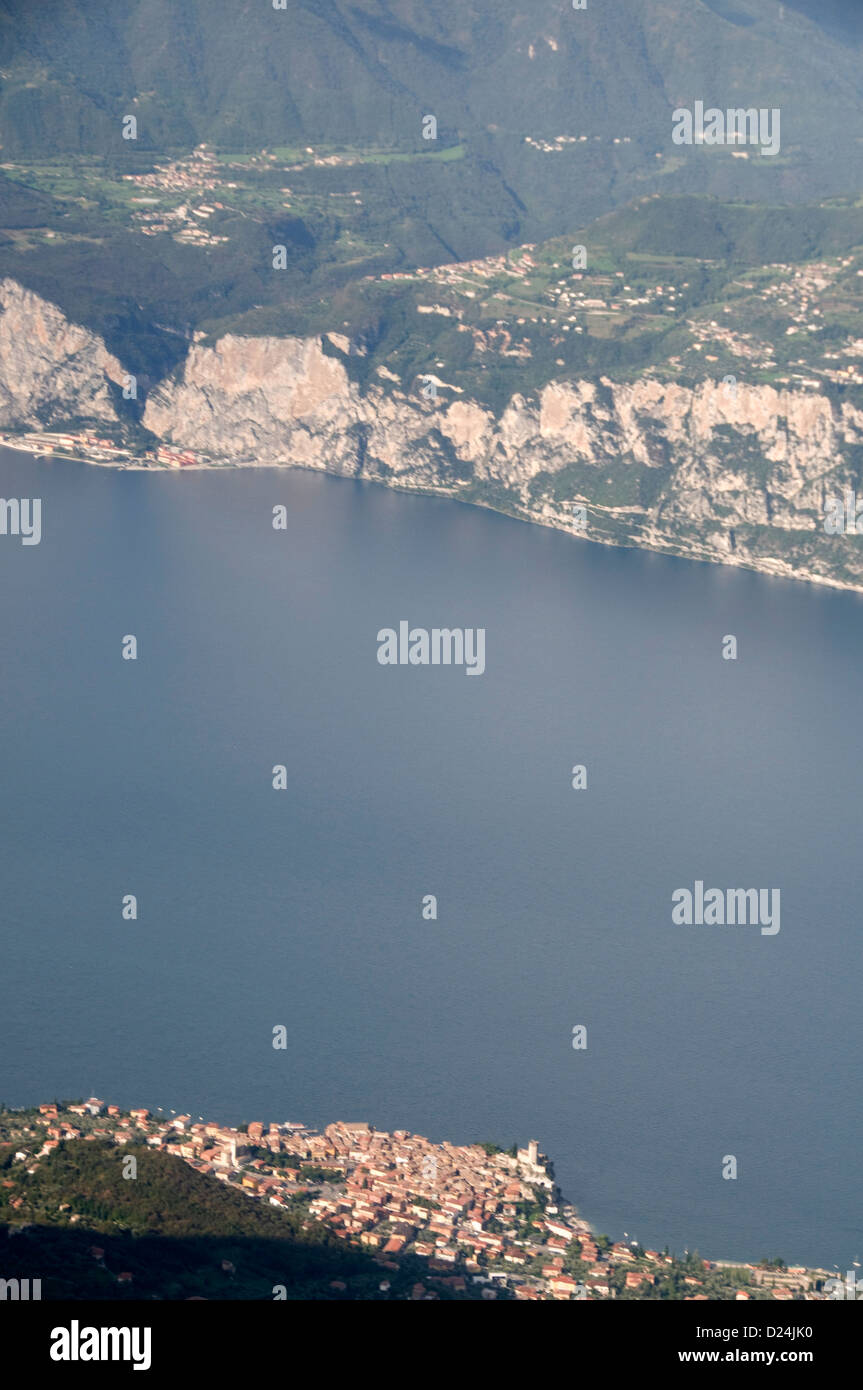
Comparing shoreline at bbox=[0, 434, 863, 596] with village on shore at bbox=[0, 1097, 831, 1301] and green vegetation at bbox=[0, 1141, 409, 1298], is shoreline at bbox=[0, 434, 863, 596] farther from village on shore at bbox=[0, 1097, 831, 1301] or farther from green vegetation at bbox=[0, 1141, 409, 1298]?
green vegetation at bbox=[0, 1141, 409, 1298]

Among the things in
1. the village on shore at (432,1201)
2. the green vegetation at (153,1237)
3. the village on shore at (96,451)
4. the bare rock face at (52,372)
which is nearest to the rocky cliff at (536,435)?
the bare rock face at (52,372)

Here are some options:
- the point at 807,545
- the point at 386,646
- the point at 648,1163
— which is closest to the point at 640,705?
the point at 386,646

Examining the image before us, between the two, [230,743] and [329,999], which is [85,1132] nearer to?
[329,999]

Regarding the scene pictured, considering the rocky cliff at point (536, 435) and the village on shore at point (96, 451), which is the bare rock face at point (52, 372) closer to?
the rocky cliff at point (536, 435)

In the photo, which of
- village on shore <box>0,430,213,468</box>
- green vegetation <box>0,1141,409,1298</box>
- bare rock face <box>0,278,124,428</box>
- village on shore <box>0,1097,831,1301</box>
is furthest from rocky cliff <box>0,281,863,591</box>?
green vegetation <box>0,1141,409,1298</box>

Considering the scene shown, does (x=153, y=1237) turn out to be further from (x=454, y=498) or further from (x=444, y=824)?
(x=454, y=498)
